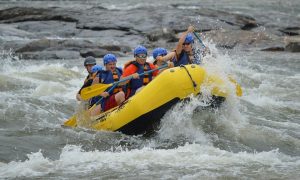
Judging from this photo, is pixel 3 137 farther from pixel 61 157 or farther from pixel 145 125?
pixel 145 125

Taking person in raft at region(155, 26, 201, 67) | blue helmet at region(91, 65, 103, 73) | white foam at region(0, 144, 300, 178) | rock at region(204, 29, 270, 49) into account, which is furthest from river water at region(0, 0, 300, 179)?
rock at region(204, 29, 270, 49)

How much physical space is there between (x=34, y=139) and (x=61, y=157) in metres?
1.04

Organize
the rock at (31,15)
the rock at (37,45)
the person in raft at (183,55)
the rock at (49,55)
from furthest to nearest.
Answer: the rock at (31,15), the rock at (37,45), the rock at (49,55), the person in raft at (183,55)

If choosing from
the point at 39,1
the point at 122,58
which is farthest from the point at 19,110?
the point at 39,1

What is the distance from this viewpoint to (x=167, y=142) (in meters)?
7.81

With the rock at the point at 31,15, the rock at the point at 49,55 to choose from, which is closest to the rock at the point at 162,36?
the rock at the point at 49,55

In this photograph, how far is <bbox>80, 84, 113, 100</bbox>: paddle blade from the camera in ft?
27.6

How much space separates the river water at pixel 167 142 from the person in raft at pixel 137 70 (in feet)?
2.66

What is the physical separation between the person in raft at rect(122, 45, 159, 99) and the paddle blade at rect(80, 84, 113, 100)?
14.0 inches

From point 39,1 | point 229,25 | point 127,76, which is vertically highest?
point 39,1

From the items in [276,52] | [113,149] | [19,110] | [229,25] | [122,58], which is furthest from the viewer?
[229,25]

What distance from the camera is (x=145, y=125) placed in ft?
25.9

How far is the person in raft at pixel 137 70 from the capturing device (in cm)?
839

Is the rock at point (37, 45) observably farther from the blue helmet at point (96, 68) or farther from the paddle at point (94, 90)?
the paddle at point (94, 90)
